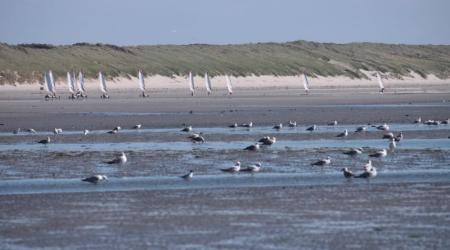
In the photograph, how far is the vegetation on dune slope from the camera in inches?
3177

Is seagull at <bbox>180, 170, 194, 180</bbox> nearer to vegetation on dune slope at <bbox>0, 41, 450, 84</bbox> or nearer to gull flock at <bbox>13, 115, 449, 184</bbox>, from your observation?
gull flock at <bbox>13, 115, 449, 184</bbox>

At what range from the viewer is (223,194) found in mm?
18250

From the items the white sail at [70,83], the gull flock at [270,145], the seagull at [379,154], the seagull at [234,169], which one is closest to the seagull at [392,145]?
the gull flock at [270,145]

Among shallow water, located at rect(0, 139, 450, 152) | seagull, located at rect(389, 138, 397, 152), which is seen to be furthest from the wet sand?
seagull, located at rect(389, 138, 397, 152)

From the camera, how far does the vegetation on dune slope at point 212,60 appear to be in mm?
80688

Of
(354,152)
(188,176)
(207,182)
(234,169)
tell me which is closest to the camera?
(207,182)

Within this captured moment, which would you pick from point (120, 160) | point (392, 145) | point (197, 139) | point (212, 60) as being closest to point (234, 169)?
point (120, 160)

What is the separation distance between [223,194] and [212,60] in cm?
8026

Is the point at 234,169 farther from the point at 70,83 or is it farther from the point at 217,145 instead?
the point at 70,83

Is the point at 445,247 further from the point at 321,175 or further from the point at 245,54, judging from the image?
the point at 245,54

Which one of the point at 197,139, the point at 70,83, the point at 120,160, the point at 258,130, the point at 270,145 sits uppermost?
the point at 70,83

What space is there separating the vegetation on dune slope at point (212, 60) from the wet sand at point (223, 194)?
42.4 meters

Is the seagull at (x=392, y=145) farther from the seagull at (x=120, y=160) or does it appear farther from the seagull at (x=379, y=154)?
the seagull at (x=120, y=160)

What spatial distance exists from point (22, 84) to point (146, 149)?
47.2 metres
